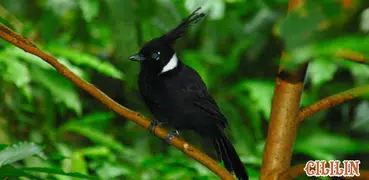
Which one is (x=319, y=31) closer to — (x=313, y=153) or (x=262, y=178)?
(x=262, y=178)

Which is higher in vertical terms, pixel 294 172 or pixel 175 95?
pixel 175 95

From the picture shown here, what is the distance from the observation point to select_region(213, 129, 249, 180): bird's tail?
117 cm

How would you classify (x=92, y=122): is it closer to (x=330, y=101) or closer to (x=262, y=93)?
(x=262, y=93)

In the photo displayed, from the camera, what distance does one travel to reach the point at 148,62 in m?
1.63

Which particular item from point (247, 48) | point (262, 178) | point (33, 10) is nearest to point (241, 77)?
point (247, 48)

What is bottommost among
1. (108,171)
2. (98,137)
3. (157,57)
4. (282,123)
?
(282,123)

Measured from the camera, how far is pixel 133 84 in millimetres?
2418

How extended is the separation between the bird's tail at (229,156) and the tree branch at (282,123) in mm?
288

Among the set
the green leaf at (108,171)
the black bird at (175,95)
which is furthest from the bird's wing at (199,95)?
the green leaf at (108,171)

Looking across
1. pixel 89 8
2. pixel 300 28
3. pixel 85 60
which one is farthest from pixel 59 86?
pixel 300 28

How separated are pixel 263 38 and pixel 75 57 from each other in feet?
3.90

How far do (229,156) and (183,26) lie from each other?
0.29 m

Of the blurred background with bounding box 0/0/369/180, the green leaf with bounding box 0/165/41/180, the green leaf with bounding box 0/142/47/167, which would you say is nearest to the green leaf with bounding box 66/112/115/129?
the blurred background with bounding box 0/0/369/180

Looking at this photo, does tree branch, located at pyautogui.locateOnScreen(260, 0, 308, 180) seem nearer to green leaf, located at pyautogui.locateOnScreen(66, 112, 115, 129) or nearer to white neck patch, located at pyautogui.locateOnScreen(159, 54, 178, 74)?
white neck patch, located at pyautogui.locateOnScreen(159, 54, 178, 74)
